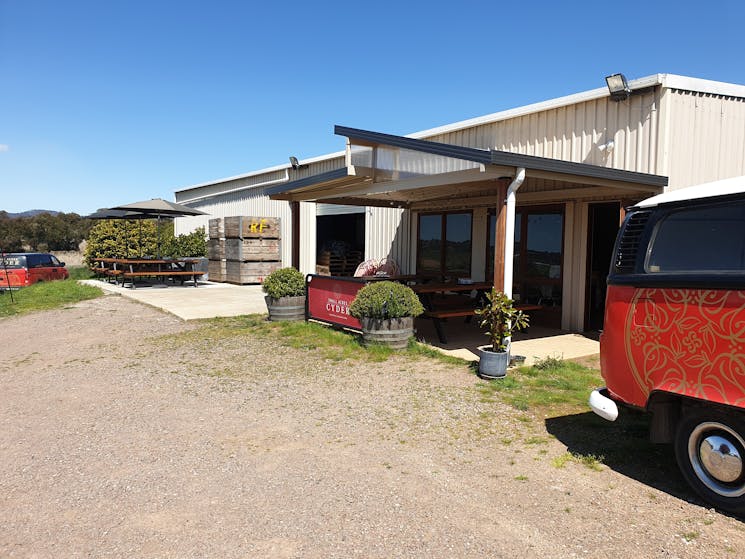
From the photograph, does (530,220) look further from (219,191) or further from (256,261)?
(219,191)

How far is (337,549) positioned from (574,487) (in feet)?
5.70

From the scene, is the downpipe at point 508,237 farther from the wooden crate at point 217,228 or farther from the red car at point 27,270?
the wooden crate at point 217,228

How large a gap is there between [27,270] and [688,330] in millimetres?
19428

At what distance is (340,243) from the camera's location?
20031 millimetres

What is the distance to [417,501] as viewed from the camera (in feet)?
12.0

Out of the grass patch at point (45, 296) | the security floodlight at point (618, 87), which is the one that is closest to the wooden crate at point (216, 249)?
the grass patch at point (45, 296)

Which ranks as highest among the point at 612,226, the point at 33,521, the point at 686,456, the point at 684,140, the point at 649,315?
the point at 684,140

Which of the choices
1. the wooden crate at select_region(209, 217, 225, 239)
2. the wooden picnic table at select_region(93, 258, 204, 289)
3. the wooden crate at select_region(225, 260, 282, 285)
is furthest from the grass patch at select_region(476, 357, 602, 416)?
the wooden crate at select_region(209, 217, 225, 239)

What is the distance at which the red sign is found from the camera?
30.7 feet

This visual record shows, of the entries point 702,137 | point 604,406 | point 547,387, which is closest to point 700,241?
point 604,406

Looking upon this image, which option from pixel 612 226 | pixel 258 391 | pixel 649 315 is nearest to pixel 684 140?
pixel 612 226

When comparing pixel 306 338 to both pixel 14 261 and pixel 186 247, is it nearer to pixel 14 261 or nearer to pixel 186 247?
pixel 14 261

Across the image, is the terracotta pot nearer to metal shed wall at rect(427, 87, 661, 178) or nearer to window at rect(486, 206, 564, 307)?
window at rect(486, 206, 564, 307)

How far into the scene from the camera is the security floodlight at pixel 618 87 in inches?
331
